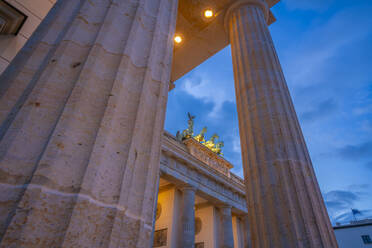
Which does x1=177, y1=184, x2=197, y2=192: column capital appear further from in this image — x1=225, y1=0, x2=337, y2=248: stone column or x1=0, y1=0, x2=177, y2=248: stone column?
x1=0, y1=0, x2=177, y2=248: stone column

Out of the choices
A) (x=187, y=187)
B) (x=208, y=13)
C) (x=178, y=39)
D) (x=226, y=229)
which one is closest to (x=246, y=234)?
(x=226, y=229)

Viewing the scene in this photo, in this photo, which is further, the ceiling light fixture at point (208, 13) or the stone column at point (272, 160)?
the ceiling light fixture at point (208, 13)

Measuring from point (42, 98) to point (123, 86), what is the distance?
974 mm

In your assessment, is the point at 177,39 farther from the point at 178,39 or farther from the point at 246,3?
the point at 246,3

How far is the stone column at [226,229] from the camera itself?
25.9 metres

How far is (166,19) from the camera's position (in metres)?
5.19

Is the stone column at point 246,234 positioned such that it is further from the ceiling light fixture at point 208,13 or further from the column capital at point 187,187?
the ceiling light fixture at point 208,13

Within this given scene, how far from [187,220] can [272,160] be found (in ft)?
59.4

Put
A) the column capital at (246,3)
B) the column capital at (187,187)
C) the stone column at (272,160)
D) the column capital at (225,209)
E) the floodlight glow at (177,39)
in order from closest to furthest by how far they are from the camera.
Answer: the stone column at (272,160)
the column capital at (246,3)
the floodlight glow at (177,39)
the column capital at (187,187)
the column capital at (225,209)

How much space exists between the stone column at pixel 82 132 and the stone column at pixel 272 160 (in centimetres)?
387

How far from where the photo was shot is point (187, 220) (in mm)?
22391

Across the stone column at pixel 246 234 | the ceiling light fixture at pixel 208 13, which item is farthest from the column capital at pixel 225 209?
the ceiling light fixture at pixel 208 13

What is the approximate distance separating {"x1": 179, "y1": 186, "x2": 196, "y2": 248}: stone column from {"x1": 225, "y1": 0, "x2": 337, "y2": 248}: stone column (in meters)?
16.7

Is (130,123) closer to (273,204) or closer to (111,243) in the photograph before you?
(111,243)
